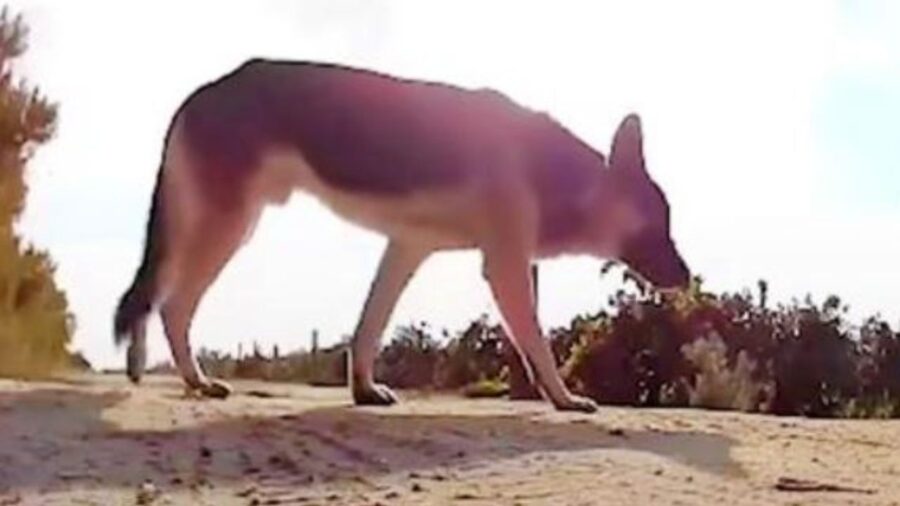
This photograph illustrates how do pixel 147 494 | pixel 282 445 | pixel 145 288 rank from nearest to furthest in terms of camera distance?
pixel 147 494 → pixel 282 445 → pixel 145 288

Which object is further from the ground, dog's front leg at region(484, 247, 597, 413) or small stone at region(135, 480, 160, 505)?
dog's front leg at region(484, 247, 597, 413)

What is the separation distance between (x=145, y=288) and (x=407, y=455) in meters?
3.22

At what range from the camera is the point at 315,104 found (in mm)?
11266

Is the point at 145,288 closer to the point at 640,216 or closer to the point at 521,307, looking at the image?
the point at 521,307

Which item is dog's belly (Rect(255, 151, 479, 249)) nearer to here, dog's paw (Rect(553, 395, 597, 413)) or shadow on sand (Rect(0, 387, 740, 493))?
dog's paw (Rect(553, 395, 597, 413))

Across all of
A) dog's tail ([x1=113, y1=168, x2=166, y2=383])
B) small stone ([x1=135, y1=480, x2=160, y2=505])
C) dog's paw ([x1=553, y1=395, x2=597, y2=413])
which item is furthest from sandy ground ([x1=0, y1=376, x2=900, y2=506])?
dog's tail ([x1=113, y1=168, x2=166, y2=383])

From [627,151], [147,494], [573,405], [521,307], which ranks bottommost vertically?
[147,494]

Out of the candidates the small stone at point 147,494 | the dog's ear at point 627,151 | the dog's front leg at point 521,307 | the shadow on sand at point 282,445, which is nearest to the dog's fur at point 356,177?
the dog's front leg at point 521,307

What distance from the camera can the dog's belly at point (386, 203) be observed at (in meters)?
11.2

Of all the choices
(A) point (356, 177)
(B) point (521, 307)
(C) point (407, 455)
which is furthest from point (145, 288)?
(C) point (407, 455)

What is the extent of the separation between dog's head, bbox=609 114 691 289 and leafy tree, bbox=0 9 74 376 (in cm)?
644

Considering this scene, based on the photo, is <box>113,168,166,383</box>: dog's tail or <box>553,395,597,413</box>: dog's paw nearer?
<box>553,395,597,413</box>: dog's paw

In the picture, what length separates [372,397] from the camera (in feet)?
37.1

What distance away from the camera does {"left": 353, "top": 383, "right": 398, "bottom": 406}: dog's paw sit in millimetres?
11258
